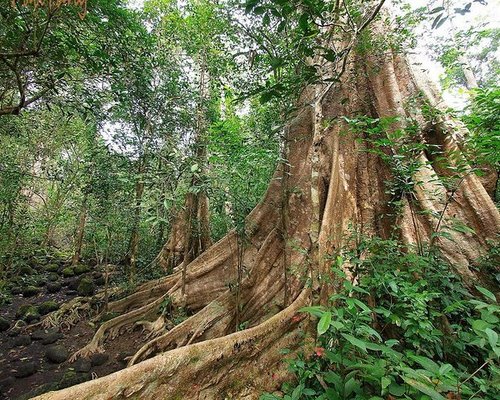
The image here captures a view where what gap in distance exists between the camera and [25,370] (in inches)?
151

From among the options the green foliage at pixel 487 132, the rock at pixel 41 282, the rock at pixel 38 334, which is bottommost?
the rock at pixel 38 334

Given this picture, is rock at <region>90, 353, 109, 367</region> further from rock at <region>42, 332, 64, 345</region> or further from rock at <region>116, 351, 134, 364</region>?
rock at <region>42, 332, 64, 345</region>

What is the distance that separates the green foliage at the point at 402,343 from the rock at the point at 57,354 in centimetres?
409

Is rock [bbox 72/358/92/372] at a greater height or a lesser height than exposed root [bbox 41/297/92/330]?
lesser

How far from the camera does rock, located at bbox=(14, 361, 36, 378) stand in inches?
149

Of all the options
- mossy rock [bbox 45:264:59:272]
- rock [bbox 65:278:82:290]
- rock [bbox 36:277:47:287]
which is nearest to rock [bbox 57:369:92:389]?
rock [bbox 65:278:82:290]

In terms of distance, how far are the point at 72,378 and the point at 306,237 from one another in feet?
11.9

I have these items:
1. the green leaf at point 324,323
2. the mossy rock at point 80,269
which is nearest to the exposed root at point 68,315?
the mossy rock at point 80,269

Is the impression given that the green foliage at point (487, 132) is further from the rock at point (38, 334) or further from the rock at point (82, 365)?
the rock at point (38, 334)

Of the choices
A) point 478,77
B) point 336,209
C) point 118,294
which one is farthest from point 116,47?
point 478,77

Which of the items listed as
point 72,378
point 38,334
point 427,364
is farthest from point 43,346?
point 427,364

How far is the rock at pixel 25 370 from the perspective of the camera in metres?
3.78

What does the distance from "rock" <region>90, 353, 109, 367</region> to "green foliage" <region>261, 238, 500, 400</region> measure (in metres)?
3.37

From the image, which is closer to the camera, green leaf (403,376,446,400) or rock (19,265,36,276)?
green leaf (403,376,446,400)
